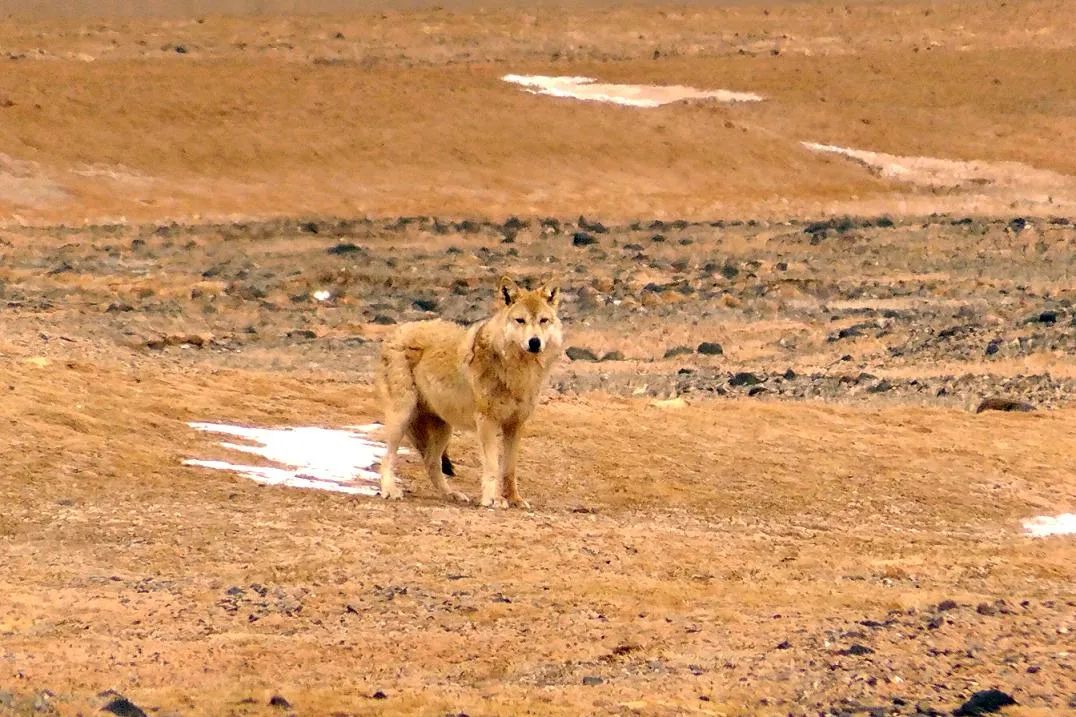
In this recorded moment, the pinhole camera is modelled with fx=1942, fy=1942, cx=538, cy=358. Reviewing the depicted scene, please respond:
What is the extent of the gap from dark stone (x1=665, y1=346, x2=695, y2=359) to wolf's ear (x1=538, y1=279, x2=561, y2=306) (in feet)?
34.7

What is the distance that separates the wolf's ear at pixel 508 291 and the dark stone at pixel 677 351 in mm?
10693

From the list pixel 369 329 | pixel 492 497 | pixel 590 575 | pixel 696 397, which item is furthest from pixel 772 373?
pixel 590 575

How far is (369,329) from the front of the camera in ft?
81.9

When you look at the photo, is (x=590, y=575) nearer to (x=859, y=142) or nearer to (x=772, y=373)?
(x=772, y=373)

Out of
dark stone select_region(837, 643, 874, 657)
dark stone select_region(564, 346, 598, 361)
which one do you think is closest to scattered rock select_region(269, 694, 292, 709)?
dark stone select_region(837, 643, 874, 657)

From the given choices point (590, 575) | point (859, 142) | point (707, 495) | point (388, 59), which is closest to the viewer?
point (590, 575)

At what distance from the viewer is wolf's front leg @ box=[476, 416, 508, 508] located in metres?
12.4

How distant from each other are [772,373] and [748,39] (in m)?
41.1

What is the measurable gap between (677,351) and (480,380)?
10.9 meters

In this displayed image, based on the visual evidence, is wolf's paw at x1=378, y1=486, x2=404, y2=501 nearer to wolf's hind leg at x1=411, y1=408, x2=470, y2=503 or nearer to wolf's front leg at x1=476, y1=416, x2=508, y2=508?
wolf's hind leg at x1=411, y1=408, x2=470, y2=503

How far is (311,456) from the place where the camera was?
46.4ft

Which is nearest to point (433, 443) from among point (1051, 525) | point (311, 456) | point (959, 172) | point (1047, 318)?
point (311, 456)

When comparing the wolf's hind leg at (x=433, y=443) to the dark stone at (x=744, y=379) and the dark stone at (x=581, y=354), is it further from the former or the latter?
the dark stone at (x=581, y=354)

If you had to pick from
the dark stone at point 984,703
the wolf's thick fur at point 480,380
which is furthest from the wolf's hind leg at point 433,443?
the dark stone at point 984,703
